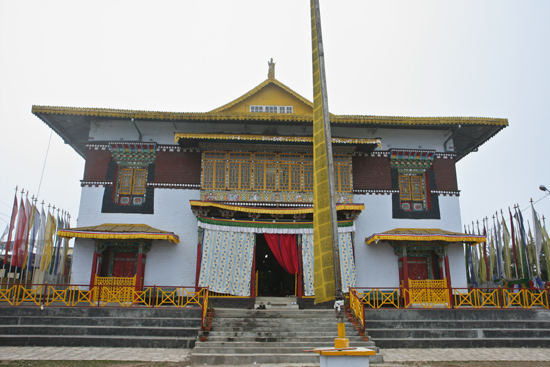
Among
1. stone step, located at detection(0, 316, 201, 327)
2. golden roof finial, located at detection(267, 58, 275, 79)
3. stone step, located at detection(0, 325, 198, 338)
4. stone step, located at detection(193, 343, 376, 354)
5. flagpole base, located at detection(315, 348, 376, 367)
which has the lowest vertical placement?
stone step, located at detection(193, 343, 376, 354)

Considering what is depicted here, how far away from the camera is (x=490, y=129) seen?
788 inches

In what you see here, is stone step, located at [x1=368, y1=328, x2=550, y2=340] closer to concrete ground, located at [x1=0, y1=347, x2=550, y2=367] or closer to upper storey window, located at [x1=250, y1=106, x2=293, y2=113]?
concrete ground, located at [x1=0, y1=347, x2=550, y2=367]

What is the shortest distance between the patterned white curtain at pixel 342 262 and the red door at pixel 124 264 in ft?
22.9

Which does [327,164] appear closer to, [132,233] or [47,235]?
[132,233]

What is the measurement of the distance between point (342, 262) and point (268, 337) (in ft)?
20.7

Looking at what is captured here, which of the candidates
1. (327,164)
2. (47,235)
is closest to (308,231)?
(327,164)

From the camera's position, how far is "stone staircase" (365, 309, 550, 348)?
13148 millimetres

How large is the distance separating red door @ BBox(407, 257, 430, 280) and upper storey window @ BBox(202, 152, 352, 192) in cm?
408

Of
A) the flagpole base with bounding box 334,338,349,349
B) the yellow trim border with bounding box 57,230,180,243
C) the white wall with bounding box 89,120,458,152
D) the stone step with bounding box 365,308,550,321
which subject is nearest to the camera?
the flagpole base with bounding box 334,338,349,349

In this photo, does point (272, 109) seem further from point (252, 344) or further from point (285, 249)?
point (252, 344)

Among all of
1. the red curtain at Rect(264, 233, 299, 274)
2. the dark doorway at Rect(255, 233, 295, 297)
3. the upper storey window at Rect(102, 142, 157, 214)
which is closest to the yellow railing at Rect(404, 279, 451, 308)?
the red curtain at Rect(264, 233, 299, 274)

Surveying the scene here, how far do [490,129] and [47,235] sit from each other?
2090 centimetres

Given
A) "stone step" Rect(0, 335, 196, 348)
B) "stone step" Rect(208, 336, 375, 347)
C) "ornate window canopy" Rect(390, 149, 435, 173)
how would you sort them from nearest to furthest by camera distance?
1. "stone step" Rect(208, 336, 375, 347)
2. "stone step" Rect(0, 335, 196, 348)
3. "ornate window canopy" Rect(390, 149, 435, 173)

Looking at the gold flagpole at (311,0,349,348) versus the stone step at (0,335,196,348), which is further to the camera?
the stone step at (0,335,196,348)
